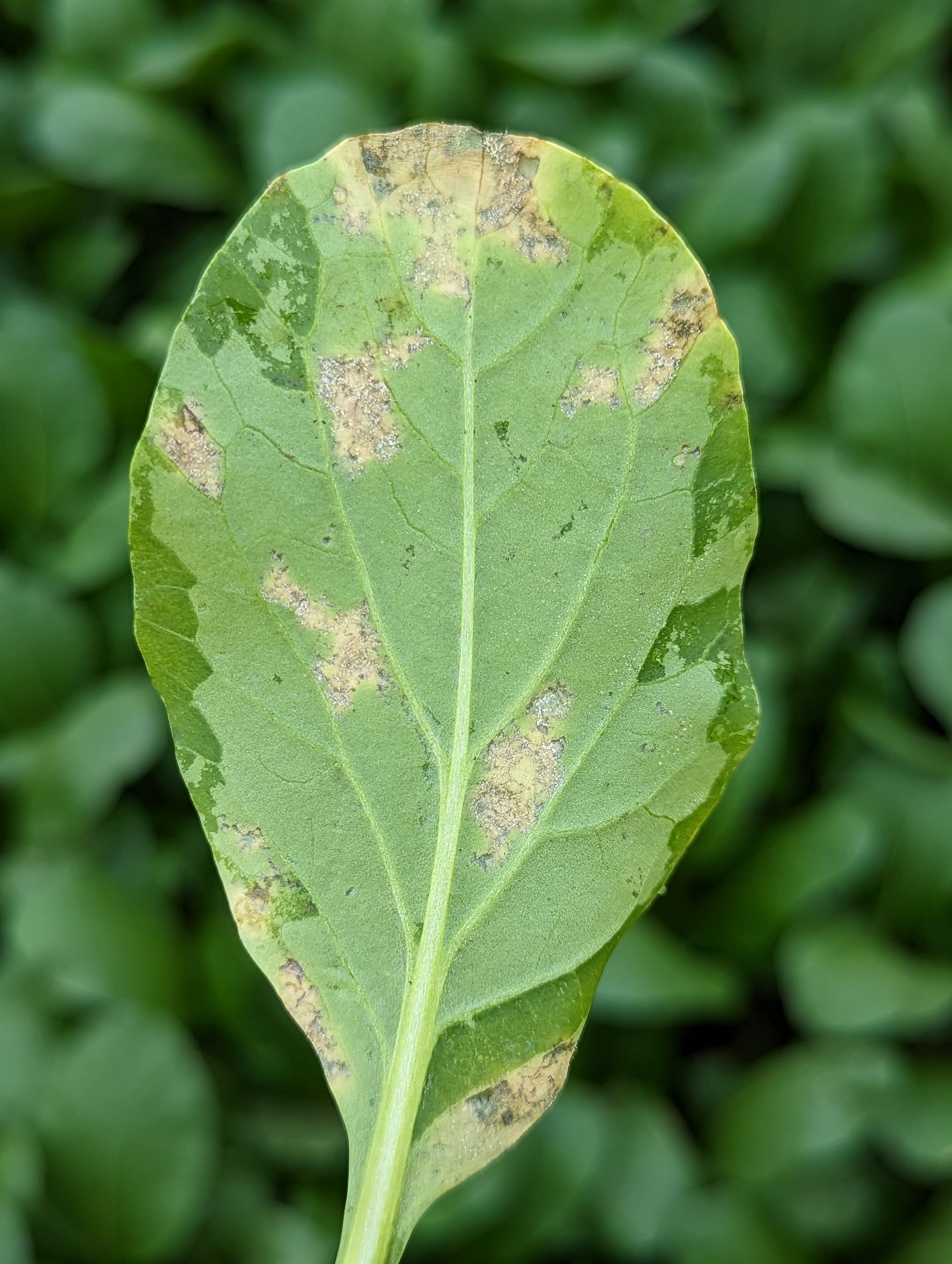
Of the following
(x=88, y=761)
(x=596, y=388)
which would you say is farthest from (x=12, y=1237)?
(x=596, y=388)

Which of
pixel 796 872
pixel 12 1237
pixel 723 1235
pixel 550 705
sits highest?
pixel 550 705

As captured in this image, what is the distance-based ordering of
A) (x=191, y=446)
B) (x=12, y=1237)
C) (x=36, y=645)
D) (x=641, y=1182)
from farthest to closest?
1. (x=36, y=645)
2. (x=641, y=1182)
3. (x=12, y=1237)
4. (x=191, y=446)

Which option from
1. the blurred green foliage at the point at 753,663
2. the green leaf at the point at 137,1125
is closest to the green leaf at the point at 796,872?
the blurred green foliage at the point at 753,663

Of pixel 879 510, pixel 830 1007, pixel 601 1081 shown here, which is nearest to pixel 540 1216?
pixel 601 1081

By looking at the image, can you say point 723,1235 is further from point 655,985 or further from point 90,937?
point 90,937

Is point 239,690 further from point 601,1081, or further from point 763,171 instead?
point 763,171

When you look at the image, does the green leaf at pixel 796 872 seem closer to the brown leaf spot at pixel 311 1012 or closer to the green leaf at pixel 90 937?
the green leaf at pixel 90 937

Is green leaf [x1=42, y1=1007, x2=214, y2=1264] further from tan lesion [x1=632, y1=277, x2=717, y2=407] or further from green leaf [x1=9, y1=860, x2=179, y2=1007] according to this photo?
tan lesion [x1=632, y1=277, x2=717, y2=407]
